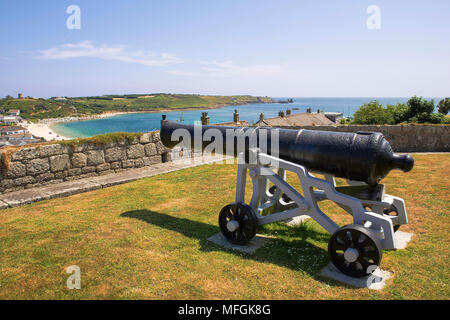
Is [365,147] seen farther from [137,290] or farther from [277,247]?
[137,290]

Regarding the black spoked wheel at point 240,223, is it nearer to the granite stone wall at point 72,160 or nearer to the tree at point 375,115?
the granite stone wall at point 72,160

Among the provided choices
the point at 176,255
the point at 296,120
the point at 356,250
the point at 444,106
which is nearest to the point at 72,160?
the point at 176,255

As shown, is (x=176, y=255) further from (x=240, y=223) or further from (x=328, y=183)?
(x=328, y=183)

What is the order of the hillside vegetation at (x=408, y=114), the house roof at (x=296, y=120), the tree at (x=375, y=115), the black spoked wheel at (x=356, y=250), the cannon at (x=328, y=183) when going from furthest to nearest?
the house roof at (x=296, y=120)
the tree at (x=375, y=115)
the hillside vegetation at (x=408, y=114)
the cannon at (x=328, y=183)
the black spoked wheel at (x=356, y=250)

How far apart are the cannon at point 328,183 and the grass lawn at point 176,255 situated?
332 mm

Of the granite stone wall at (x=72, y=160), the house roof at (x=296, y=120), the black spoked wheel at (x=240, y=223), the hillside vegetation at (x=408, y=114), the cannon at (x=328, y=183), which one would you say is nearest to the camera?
the cannon at (x=328, y=183)

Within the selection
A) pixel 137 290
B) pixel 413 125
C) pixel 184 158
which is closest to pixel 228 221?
pixel 137 290

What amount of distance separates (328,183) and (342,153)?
0.37 meters

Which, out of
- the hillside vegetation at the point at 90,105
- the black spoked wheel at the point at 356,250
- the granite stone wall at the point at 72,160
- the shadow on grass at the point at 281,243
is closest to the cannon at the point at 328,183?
the black spoked wheel at the point at 356,250

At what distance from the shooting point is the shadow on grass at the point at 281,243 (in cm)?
372

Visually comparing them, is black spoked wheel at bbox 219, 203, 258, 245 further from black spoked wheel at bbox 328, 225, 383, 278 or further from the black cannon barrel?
black spoked wheel at bbox 328, 225, 383, 278

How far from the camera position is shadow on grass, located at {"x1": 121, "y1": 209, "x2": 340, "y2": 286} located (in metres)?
3.72
